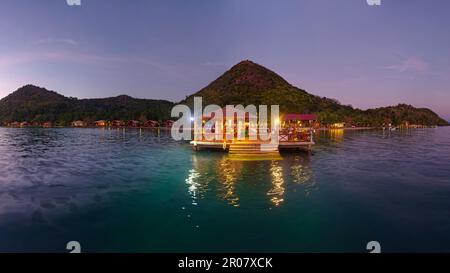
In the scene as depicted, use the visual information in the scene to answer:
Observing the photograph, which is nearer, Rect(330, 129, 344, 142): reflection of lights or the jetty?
the jetty

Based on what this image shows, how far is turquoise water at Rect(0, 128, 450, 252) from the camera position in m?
10.8

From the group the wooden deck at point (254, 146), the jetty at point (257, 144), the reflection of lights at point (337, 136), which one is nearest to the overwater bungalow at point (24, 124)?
the reflection of lights at point (337, 136)

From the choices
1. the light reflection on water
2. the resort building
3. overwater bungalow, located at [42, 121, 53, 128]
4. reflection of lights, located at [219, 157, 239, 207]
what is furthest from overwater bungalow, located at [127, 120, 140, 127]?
reflection of lights, located at [219, 157, 239, 207]

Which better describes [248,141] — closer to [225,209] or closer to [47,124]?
[225,209]

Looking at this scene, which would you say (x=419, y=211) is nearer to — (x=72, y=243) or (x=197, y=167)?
(x=72, y=243)

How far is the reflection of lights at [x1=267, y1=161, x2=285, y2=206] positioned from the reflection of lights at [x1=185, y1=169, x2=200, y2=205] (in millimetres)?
3993

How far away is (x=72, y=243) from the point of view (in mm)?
10328

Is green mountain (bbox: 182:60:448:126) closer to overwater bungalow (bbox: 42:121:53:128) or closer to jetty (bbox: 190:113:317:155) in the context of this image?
overwater bungalow (bbox: 42:121:53:128)

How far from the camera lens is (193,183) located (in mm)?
19938

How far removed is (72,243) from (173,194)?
23.8 feet

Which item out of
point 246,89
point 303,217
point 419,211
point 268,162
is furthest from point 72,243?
point 246,89

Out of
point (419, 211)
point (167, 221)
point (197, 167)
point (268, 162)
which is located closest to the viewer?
point (167, 221)

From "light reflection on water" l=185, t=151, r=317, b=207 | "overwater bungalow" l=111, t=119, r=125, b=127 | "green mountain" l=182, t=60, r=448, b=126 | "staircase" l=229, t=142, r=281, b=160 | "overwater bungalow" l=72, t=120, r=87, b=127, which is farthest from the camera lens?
"overwater bungalow" l=72, t=120, r=87, b=127

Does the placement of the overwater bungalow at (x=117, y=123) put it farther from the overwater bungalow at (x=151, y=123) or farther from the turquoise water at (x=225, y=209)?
the turquoise water at (x=225, y=209)
